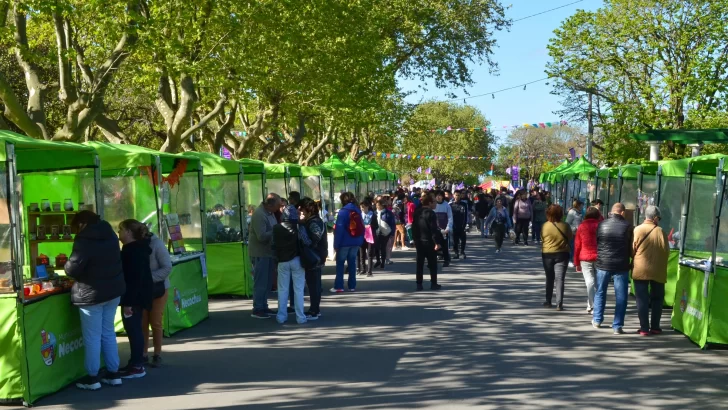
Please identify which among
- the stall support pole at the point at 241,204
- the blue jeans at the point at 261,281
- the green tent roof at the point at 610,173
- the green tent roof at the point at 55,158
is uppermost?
the green tent roof at the point at 55,158

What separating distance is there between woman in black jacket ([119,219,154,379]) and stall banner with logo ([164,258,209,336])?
2.15 meters

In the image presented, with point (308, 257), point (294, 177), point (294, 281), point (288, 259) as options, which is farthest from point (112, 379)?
point (294, 177)

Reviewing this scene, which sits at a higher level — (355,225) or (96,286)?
(96,286)

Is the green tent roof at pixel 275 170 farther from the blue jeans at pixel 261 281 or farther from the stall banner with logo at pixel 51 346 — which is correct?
the stall banner with logo at pixel 51 346

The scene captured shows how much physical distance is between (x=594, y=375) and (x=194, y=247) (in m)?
6.76

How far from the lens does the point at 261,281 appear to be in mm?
12984

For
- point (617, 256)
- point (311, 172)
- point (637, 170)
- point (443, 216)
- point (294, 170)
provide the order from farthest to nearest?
point (311, 172)
point (294, 170)
point (443, 216)
point (637, 170)
point (617, 256)

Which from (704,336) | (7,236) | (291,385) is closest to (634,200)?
(704,336)

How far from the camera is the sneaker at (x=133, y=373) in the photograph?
8.90m

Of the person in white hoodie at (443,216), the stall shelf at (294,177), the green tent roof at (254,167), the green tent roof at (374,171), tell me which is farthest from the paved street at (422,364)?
the green tent roof at (374,171)

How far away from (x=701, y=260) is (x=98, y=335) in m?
7.11

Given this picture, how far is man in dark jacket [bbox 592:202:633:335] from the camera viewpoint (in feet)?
37.4

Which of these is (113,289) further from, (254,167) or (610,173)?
(610,173)

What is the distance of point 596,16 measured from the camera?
34.6 m
